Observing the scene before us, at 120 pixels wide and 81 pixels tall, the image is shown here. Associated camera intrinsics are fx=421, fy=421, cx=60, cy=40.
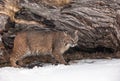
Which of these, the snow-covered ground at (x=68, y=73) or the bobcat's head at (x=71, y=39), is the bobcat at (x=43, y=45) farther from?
the snow-covered ground at (x=68, y=73)

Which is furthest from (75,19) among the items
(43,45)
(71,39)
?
(43,45)

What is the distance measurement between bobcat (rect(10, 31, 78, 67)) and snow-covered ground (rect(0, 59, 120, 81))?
2.01ft

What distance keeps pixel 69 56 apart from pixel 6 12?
2244 mm

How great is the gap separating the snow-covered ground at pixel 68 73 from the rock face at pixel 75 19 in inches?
55.1

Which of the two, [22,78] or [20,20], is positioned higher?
[20,20]

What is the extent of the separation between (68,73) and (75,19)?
260 cm

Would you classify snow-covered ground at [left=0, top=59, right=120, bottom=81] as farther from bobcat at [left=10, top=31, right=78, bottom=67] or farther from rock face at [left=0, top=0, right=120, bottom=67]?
rock face at [left=0, top=0, right=120, bottom=67]

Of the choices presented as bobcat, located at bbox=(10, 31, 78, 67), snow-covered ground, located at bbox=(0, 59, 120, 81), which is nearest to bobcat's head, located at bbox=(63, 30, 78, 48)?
bobcat, located at bbox=(10, 31, 78, 67)

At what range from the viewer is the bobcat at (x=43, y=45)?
1148cm

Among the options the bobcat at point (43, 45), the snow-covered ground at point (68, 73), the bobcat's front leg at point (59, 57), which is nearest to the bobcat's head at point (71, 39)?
the bobcat at point (43, 45)

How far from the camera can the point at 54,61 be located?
11930 millimetres

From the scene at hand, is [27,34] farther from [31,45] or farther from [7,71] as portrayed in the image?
[7,71]

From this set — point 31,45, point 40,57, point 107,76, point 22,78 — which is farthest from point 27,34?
point 107,76

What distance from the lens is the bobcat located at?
11.5 m
